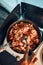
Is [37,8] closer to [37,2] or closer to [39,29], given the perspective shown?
[37,2]

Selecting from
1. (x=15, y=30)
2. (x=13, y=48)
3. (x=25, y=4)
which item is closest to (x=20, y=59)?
(x=13, y=48)

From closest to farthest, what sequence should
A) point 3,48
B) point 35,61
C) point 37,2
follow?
point 35,61 → point 3,48 → point 37,2

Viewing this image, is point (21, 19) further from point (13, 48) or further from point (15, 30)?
point (13, 48)

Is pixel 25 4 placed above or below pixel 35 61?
above

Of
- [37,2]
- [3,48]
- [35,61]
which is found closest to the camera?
[35,61]

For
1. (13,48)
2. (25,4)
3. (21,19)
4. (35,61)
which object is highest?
(25,4)

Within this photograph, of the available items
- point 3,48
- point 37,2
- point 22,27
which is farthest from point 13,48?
point 37,2

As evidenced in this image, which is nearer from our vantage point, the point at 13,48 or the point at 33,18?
the point at 13,48
